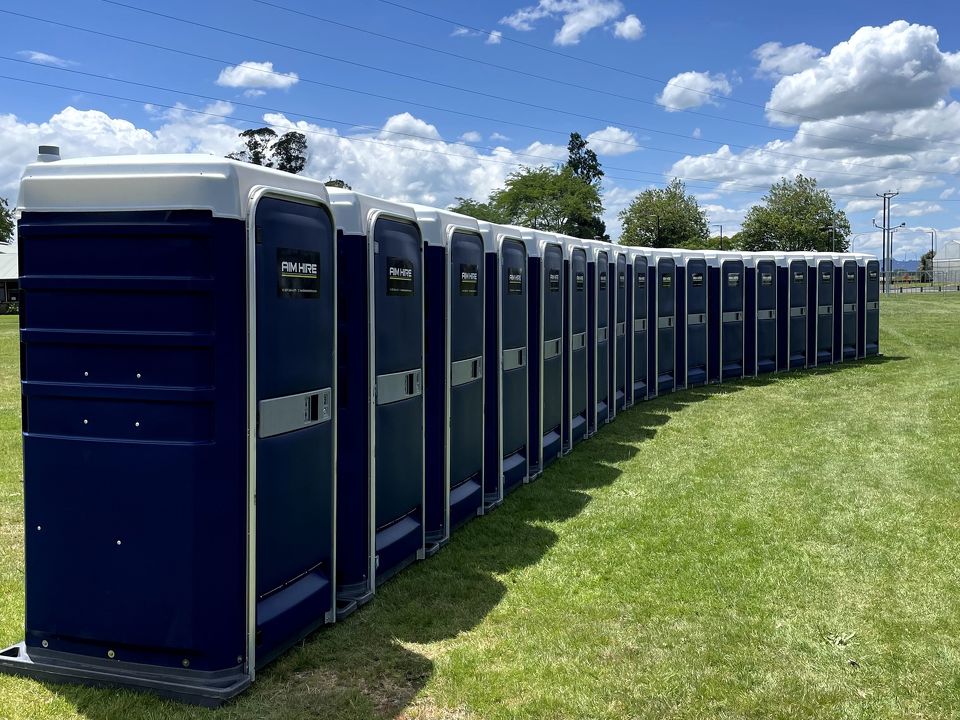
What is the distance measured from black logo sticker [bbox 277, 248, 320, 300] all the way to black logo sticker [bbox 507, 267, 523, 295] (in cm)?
289

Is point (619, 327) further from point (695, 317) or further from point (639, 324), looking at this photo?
point (695, 317)

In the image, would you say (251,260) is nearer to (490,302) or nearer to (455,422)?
(455,422)

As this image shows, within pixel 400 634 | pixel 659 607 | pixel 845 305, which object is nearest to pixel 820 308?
pixel 845 305

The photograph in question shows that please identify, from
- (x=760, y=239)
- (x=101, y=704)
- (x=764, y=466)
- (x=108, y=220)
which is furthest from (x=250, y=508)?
(x=760, y=239)

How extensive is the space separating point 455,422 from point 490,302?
1049 millimetres

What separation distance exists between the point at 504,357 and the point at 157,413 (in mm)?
3543

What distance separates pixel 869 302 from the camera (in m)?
17.0

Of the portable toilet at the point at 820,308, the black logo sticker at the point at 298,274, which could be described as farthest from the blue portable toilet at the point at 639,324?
the black logo sticker at the point at 298,274

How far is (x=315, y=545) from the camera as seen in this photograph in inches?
166

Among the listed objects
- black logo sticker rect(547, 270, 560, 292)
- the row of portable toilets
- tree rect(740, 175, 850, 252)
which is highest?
tree rect(740, 175, 850, 252)

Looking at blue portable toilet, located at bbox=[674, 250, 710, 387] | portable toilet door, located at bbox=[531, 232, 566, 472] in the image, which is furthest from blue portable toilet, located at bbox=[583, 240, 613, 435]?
blue portable toilet, located at bbox=[674, 250, 710, 387]

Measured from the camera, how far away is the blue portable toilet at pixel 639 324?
1189 cm

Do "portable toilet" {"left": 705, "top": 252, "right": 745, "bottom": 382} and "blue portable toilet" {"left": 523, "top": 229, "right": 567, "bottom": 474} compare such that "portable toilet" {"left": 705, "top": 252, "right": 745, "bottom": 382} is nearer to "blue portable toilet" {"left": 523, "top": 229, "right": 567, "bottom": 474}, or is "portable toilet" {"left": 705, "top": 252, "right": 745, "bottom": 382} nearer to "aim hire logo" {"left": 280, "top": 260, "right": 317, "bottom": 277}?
"blue portable toilet" {"left": 523, "top": 229, "right": 567, "bottom": 474}

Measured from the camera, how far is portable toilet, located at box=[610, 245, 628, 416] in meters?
10.6
